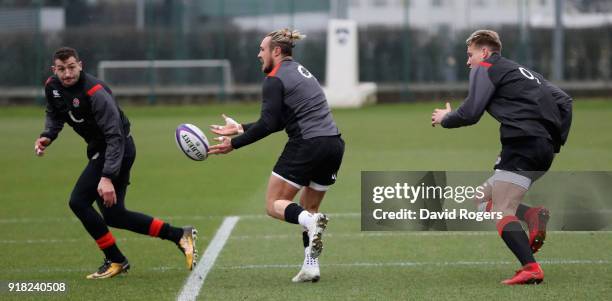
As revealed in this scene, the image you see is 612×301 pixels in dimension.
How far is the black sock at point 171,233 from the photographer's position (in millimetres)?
8930

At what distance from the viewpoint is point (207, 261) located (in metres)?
9.72

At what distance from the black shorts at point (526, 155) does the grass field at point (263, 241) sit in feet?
2.98

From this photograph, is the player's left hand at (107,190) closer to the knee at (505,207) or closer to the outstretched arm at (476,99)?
the outstretched arm at (476,99)

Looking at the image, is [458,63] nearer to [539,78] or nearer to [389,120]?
[389,120]

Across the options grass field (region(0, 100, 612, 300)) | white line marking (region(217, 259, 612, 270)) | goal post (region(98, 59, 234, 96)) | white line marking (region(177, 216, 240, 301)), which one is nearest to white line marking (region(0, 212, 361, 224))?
grass field (region(0, 100, 612, 300))

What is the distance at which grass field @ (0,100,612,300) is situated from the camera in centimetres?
820

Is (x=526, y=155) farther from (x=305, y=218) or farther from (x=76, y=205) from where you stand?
(x=76, y=205)

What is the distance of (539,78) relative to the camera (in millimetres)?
8352

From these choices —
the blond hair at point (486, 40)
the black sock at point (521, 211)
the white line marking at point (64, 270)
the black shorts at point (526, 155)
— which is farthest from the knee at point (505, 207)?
the white line marking at point (64, 270)

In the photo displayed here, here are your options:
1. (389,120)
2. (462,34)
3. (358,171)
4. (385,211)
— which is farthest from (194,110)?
(385,211)

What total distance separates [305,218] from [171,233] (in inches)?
54.3

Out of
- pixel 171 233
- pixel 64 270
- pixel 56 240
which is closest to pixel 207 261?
pixel 171 233

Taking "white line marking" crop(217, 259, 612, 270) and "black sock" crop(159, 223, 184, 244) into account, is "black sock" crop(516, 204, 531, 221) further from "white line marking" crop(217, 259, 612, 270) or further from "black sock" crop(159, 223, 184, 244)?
"black sock" crop(159, 223, 184, 244)

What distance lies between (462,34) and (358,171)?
17.2 meters
